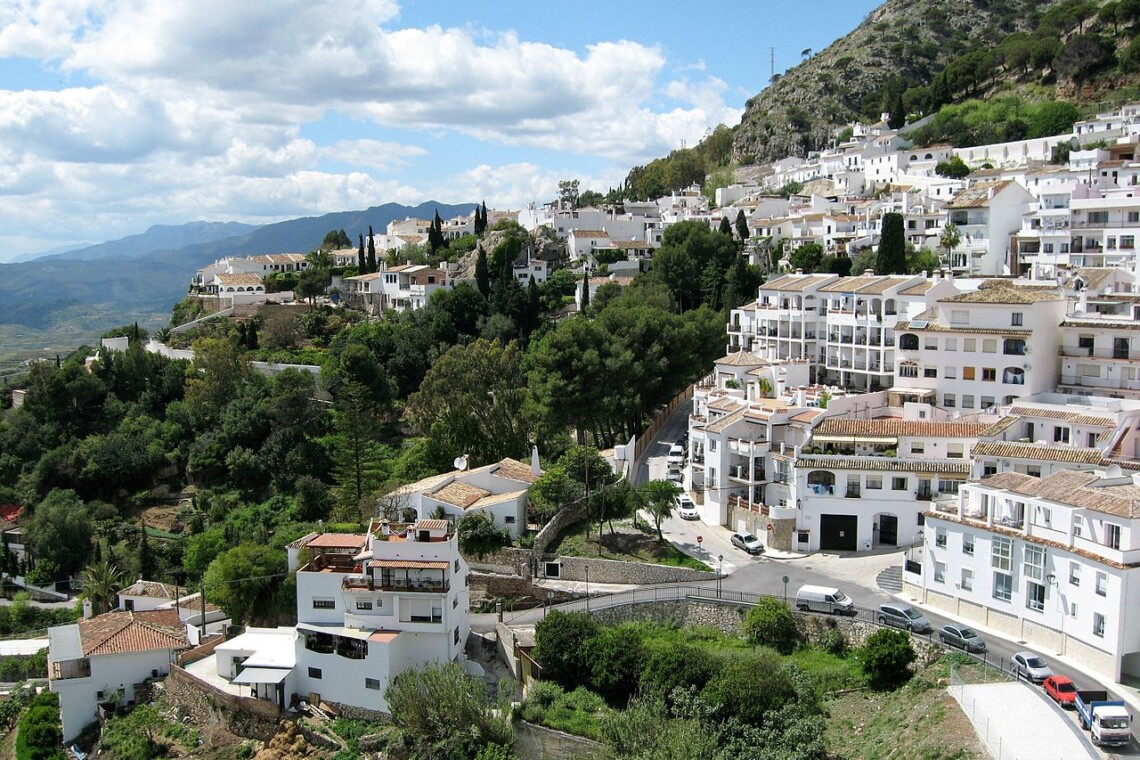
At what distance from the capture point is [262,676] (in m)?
27.2

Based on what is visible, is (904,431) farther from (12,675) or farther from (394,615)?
(12,675)

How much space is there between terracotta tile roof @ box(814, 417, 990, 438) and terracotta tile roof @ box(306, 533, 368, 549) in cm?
1616

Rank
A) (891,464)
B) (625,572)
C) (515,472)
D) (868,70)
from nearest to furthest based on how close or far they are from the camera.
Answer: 1. (625,572)
2. (891,464)
3. (515,472)
4. (868,70)

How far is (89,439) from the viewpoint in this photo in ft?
186

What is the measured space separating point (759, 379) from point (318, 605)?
22.9 m

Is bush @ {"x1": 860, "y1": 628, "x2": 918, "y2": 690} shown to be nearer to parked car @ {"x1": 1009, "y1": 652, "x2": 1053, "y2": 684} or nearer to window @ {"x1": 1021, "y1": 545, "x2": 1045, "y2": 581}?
parked car @ {"x1": 1009, "y1": 652, "x2": 1053, "y2": 684}

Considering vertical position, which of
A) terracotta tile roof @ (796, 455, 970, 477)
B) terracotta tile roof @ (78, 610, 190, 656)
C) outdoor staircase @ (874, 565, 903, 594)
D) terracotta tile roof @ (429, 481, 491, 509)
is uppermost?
terracotta tile roof @ (796, 455, 970, 477)

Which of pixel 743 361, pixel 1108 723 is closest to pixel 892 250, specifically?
pixel 743 361

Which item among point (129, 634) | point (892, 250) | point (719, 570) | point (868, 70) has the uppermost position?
point (868, 70)

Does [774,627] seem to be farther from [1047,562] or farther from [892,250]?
[892,250]

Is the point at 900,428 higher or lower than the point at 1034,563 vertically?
higher

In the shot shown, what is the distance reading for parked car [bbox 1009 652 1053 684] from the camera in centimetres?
2236

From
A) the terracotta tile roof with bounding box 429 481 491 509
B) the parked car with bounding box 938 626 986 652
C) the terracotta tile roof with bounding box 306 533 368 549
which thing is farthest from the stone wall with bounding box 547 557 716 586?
the parked car with bounding box 938 626 986 652

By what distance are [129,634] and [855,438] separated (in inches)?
978
